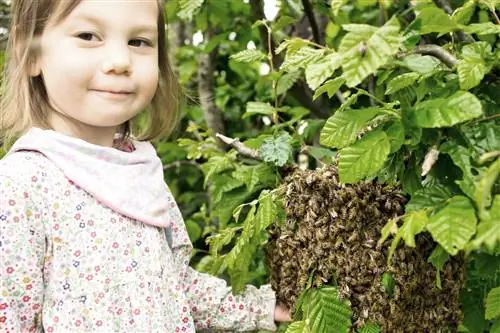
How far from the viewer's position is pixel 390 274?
171 centimetres

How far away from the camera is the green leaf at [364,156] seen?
1472 millimetres

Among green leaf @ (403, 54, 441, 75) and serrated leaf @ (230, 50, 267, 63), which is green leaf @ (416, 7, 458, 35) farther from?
serrated leaf @ (230, 50, 267, 63)

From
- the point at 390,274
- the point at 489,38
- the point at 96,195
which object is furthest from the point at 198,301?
the point at 489,38

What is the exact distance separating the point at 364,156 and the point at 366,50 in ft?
0.89

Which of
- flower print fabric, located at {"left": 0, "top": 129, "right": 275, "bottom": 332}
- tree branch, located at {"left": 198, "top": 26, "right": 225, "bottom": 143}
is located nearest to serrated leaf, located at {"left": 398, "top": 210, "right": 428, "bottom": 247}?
flower print fabric, located at {"left": 0, "top": 129, "right": 275, "bottom": 332}

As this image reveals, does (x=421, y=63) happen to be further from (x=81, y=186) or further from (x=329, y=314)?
(x=81, y=186)

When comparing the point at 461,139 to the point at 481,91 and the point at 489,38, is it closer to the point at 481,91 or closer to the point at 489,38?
the point at 481,91

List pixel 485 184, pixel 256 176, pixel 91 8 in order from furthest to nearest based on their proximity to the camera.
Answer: pixel 256 176, pixel 91 8, pixel 485 184

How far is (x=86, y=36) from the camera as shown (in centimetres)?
176

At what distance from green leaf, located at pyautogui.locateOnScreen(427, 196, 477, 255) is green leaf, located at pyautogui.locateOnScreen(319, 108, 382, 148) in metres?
0.25

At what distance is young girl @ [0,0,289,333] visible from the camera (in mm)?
1707

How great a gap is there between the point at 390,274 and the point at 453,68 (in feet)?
1.52

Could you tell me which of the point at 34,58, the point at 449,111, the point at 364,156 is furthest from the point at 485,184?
the point at 34,58

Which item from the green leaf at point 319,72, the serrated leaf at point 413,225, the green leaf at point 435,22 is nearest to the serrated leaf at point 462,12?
the green leaf at point 435,22
